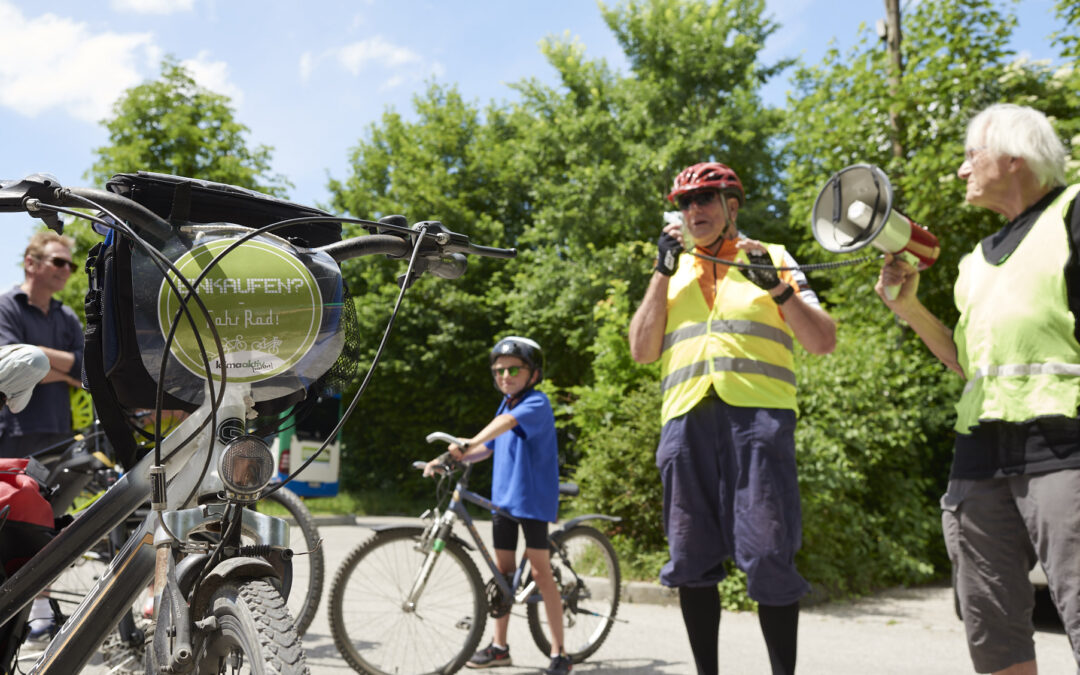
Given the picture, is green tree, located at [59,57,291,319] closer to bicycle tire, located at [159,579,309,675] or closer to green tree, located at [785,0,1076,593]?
green tree, located at [785,0,1076,593]

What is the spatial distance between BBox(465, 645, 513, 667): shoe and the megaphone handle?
9.29 ft

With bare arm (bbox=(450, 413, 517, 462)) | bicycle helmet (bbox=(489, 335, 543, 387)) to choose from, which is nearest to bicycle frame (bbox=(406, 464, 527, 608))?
bare arm (bbox=(450, 413, 517, 462))

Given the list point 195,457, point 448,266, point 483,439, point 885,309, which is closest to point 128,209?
point 195,457

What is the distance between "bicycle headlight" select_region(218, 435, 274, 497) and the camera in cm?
175

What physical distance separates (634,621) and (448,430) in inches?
624

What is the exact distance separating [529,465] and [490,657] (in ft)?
3.33

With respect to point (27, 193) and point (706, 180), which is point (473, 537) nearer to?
point (706, 180)

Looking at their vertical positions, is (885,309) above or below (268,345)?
above

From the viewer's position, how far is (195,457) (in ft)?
6.30

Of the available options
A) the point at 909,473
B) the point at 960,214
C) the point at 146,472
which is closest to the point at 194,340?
the point at 146,472

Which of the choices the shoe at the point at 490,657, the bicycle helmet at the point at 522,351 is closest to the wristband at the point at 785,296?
the bicycle helmet at the point at 522,351

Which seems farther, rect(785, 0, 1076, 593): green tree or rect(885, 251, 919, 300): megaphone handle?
rect(785, 0, 1076, 593): green tree

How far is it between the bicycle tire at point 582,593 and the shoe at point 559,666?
31 cm

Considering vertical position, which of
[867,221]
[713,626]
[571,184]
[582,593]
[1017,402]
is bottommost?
[582,593]
